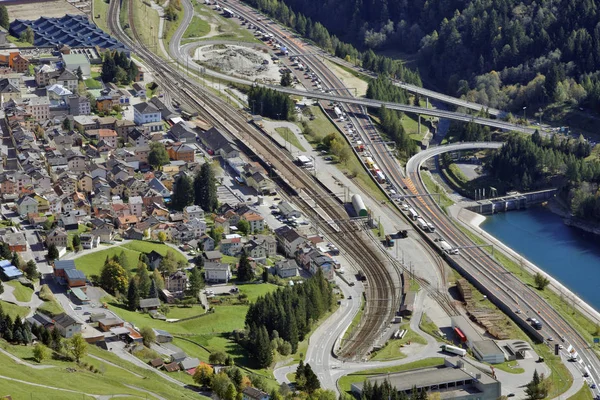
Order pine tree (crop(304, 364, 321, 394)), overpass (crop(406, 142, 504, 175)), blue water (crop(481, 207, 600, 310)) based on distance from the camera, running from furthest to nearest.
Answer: overpass (crop(406, 142, 504, 175)) < blue water (crop(481, 207, 600, 310)) < pine tree (crop(304, 364, 321, 394))

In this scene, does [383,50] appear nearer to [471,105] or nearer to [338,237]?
[471,105]

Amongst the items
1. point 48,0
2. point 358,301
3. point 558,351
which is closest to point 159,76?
point 48,0

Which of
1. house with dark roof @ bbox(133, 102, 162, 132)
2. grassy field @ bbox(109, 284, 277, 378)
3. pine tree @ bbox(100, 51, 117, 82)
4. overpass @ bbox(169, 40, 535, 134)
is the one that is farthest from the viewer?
overpass @ bbox(169, 40, 535, 134)

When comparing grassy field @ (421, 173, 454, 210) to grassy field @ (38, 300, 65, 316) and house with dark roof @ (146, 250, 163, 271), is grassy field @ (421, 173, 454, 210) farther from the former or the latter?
grassy field @ (38, 300, 65, 316)

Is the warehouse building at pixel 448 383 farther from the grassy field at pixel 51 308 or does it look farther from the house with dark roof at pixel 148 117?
the house with dark roof at pixel 148 117

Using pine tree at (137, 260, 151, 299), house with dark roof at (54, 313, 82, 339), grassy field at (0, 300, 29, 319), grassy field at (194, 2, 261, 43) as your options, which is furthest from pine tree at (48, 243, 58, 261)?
grassy field at (194, 2, 261, 43)

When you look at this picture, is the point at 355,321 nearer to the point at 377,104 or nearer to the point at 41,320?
the point at 41,320

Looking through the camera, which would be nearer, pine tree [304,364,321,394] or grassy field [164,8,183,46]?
pine tree [304,364,321,394]
